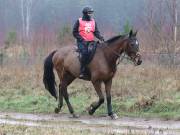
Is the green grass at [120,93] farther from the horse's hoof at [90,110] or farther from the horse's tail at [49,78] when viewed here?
the horse's tail at [49,78]

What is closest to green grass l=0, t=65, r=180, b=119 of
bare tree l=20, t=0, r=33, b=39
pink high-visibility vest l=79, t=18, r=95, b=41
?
pink high-visibility vest l=79, t=18, r=95, b=41

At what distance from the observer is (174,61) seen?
21.0m

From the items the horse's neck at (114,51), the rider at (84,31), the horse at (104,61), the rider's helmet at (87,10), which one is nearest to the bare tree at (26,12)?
the horse at (104,61)

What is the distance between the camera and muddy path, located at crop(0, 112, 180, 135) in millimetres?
11305

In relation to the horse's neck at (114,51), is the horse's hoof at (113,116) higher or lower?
lower

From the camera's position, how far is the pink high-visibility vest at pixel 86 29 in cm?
1426

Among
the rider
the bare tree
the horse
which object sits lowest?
the bare tree

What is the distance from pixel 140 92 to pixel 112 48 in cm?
276

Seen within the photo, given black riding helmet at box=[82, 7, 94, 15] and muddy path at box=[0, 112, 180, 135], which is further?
black riding helmet at box=[82, 7, 94, 15]

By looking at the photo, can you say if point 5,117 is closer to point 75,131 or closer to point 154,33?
point 75,131

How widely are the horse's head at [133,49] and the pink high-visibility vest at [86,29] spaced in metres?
1.14

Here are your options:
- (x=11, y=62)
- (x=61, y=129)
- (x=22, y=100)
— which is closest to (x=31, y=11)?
(x=11, y=62)

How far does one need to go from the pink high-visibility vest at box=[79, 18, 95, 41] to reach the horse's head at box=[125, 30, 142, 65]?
114cm

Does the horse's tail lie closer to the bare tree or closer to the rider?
the rider
